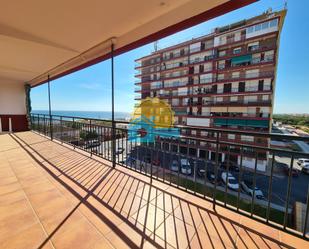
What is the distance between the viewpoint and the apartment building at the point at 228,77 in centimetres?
1309

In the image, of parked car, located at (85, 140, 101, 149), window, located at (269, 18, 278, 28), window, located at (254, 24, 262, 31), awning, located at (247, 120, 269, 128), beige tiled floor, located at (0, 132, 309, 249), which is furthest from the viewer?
awning, located at (247, 120, 269, 128)

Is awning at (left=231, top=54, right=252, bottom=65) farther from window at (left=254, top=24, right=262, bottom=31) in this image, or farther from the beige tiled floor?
the beige tiled floor

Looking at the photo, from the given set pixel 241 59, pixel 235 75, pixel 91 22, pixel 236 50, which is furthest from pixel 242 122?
pixel 91 22

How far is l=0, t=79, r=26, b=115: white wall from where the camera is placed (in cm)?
658

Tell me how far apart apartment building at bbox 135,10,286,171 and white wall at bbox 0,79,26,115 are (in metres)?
10.4

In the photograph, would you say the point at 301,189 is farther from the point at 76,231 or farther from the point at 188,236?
the point at 76,231

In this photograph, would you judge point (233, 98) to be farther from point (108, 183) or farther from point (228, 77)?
point (108, 183)

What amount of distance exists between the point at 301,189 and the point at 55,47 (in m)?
14.8

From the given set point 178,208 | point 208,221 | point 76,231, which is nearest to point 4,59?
point 76,231

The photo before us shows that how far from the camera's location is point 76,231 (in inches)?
47.9

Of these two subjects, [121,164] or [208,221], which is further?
[121,164]

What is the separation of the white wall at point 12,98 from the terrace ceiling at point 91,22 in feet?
15.1

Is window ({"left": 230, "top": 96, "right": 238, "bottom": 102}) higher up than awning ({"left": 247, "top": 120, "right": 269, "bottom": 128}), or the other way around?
window ({"left": 230, "top": 96, "right": 238, "bottom": 102})

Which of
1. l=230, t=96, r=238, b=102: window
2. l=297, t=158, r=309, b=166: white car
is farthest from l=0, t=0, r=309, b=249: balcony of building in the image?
l=230, t=96, r=238, b=102: window
